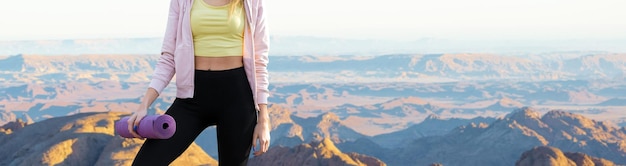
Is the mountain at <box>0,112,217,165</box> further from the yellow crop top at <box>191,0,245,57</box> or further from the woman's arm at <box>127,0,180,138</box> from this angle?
the yellow crop top at <box>191,0,245,57</box>

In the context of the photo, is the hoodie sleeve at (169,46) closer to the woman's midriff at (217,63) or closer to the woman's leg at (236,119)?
the woman's midriff at (217,63)

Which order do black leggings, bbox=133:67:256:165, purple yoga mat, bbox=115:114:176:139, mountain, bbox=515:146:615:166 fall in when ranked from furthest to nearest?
1. mountain, bbox=515:146:615:166
2. black leggings, bbox=133:67:256:165
3. purple yoga mat, bbox=115:114:176:139

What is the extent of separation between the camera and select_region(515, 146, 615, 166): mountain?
81312mm

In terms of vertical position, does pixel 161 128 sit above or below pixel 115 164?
above

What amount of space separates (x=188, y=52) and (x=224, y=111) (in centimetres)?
51

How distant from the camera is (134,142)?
78.3 m

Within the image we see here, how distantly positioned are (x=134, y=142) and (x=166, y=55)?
239ft

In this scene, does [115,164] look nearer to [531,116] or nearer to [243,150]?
[243,150]

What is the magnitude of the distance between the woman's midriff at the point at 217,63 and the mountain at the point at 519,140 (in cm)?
16172

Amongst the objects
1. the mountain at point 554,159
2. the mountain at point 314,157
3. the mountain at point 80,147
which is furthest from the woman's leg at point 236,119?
the mountain at point 554,159

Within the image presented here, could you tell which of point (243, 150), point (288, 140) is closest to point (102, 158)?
point (243, 150)

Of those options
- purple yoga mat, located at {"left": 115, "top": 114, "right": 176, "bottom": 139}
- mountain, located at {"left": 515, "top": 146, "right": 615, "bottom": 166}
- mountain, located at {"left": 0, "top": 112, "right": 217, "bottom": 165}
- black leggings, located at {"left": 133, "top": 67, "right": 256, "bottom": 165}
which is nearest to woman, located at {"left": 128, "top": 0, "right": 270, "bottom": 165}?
black leggings, located at {"left": 133, "top": 67, "right": 256, "bottom": 165}

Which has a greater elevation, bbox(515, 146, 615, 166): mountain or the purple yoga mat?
the purple yoga mat

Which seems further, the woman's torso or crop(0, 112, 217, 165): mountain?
crop(0, 112, 217, 165): mountain
